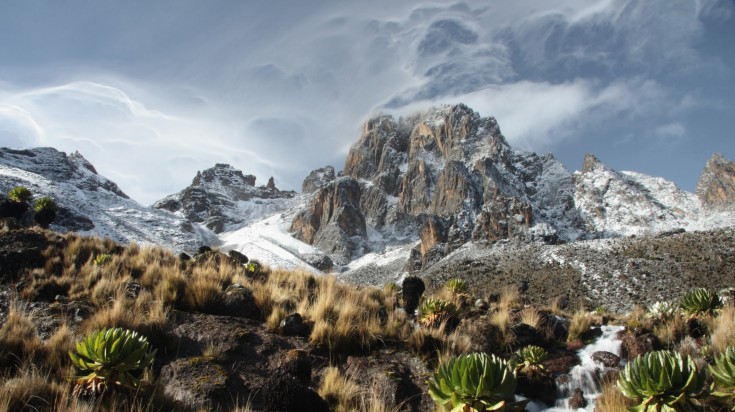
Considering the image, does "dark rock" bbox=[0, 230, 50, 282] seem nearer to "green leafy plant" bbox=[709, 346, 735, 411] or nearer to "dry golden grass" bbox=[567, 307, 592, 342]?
"green leafy plant" bbox=[709, 346, 735, 411]

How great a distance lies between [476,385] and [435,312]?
161 inches

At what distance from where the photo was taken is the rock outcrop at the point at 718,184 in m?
179

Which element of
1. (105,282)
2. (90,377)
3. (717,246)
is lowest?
(90,377)

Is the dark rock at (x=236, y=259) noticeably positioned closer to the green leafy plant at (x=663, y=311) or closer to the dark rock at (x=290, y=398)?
the dark rock at (x=290, y=398)

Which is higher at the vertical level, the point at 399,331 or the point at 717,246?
the point at 717,246

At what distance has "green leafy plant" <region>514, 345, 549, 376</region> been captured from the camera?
702cm

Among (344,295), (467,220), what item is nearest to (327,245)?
(467,220)

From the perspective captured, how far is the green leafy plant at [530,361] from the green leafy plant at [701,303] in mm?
4288

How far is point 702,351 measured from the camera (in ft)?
22.6

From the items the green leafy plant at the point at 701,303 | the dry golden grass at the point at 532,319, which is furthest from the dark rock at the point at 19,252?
the green leafy plant at the point at 701,303

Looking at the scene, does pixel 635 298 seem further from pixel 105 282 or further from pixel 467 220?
pixel 467 220

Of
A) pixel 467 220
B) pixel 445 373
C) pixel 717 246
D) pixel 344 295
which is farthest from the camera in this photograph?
pixel 467 220

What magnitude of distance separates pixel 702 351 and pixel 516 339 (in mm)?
2886

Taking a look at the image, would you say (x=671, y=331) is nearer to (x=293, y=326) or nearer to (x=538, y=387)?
(x=538, y=387)
